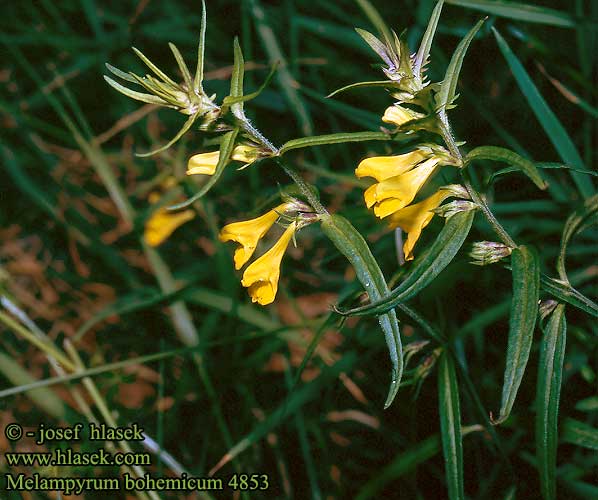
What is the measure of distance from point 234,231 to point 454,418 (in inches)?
27.5

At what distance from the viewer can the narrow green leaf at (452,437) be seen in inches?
55.8

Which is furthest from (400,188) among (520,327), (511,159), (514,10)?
(514,10)

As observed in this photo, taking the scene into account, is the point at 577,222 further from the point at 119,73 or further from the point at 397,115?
the point at 119,73

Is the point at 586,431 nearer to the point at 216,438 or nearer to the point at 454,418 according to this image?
the point at 454,418

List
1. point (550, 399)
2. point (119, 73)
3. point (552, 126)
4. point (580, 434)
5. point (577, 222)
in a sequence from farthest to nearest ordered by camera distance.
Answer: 1. point (552, 126)
2. point (580, 434)
3. point (577, 222)
4. point (550, 399)
5. point (119, 73)

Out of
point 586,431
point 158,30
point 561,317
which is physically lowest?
point 586,431

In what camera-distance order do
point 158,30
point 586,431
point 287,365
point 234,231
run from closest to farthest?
point 234,231 → point 586,431 → point 287,365 → point 158,30

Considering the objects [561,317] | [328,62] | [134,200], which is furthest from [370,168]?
[134,200]

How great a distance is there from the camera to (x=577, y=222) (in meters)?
1.42

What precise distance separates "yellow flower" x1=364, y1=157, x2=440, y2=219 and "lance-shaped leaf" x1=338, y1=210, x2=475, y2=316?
10cm

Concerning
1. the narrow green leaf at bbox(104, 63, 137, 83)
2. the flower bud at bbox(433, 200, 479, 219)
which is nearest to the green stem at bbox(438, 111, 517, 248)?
the flower bud at bbox(433, 200, 479, 219)

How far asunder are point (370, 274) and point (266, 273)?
284 mm

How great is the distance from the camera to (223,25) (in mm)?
3516

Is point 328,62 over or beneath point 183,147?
over
